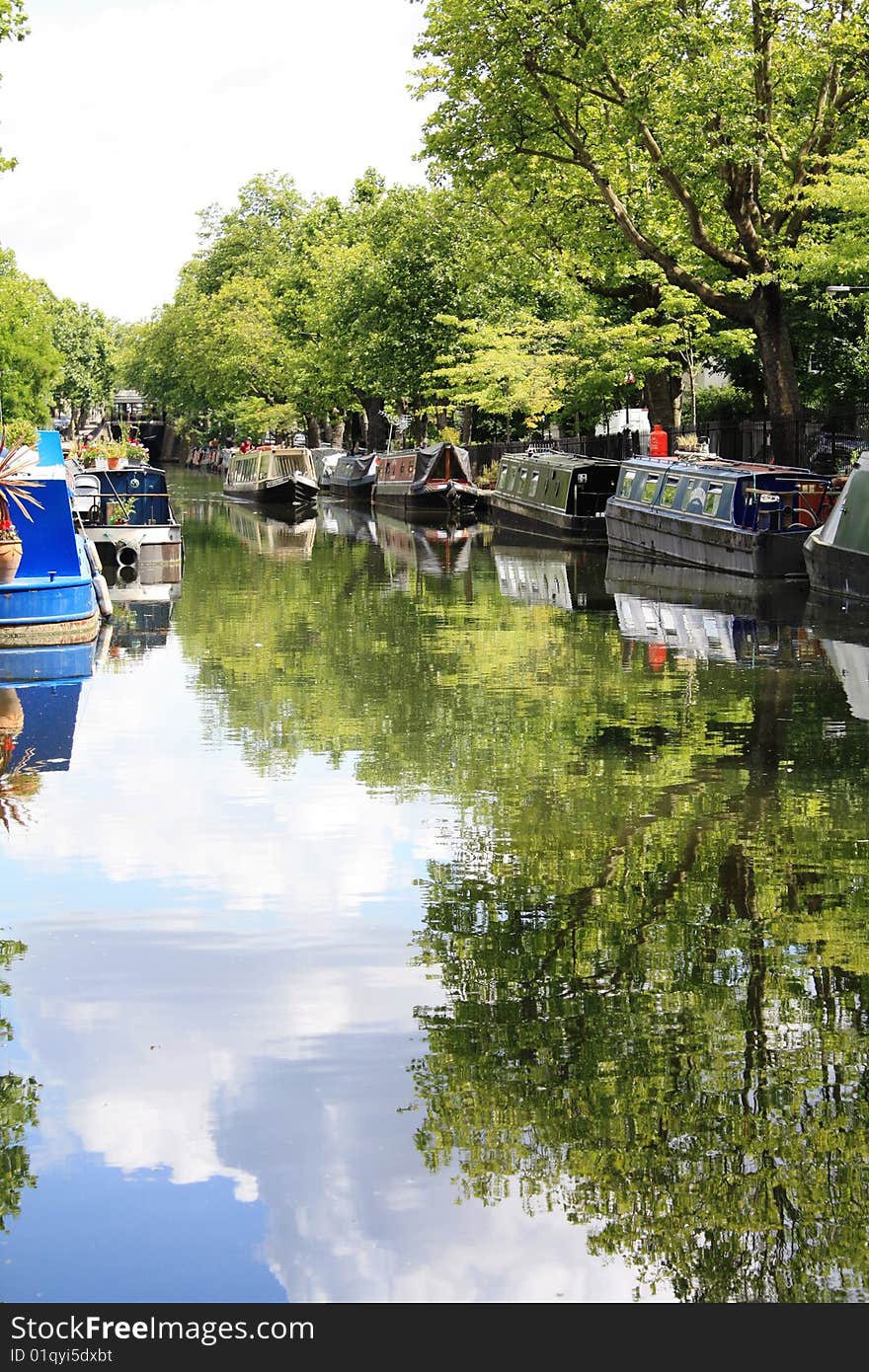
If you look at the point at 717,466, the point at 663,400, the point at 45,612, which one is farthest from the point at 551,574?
the point at 45,612

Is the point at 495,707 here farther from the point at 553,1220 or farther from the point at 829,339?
the point at 829,339

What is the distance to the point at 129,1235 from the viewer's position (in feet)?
19.9

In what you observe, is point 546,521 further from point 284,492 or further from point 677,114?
point 284,492

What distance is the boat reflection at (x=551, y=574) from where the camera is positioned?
30.0 m

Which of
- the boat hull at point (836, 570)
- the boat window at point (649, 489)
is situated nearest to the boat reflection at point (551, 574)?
the boat window at point (649, 489)

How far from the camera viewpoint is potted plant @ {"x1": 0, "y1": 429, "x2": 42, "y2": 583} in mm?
23484

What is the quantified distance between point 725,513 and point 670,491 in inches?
141

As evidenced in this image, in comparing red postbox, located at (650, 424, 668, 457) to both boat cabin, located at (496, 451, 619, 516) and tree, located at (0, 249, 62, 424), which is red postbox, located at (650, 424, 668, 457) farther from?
tree, located at (0, 249, 62, 424)

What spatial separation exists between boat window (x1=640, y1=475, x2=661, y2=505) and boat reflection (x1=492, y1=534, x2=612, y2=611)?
1624 millimetres

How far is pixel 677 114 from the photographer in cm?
3209

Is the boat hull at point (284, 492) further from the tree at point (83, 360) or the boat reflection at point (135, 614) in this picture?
the tree at point (83, 360)

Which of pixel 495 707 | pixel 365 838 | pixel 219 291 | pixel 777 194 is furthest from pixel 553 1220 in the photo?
pixel 219 291

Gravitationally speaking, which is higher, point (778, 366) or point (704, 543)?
point (778, 366)

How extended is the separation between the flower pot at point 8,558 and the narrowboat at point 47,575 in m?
0.02
